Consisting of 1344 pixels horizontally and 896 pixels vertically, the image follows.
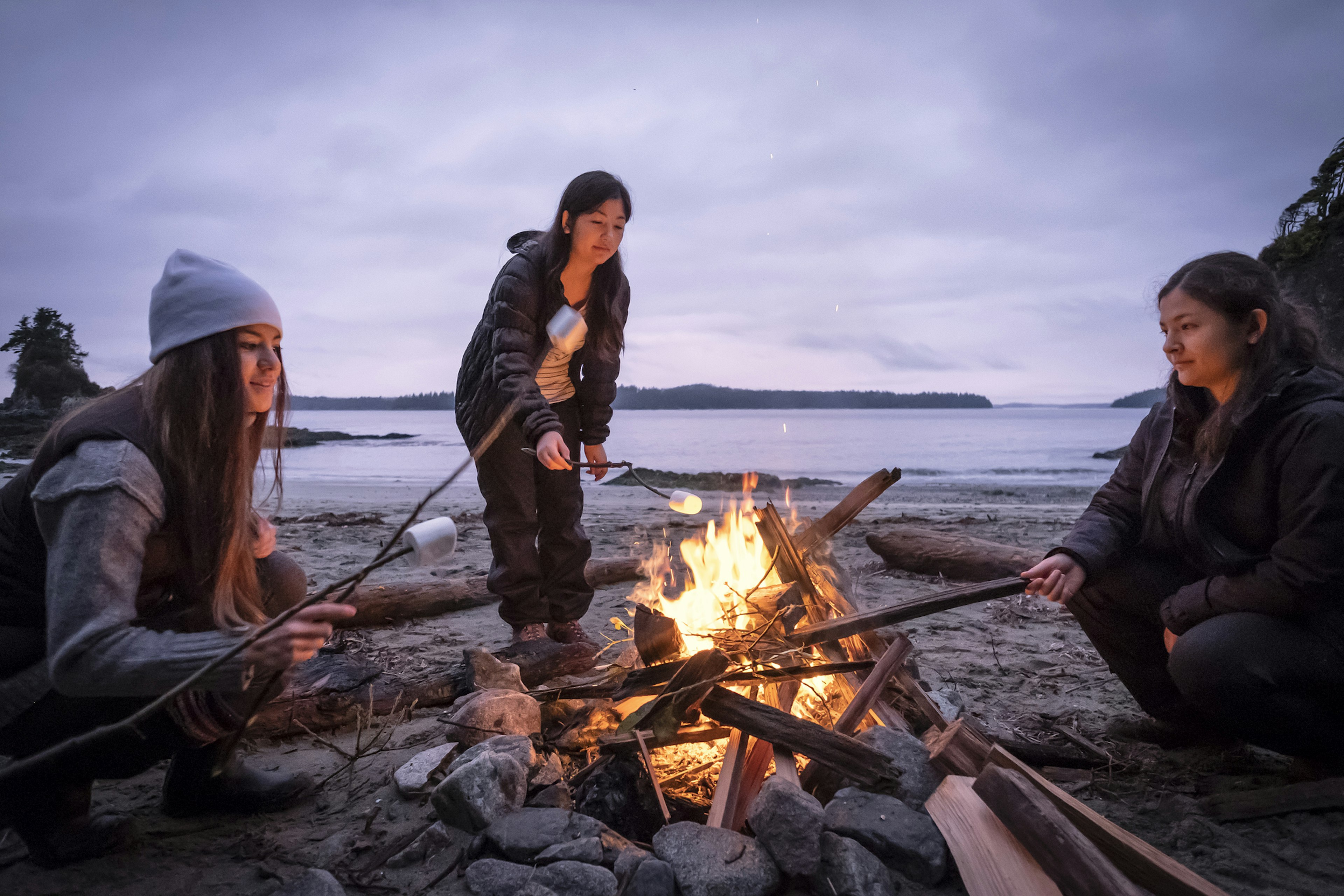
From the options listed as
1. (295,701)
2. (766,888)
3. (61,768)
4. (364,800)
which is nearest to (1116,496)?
(766,888)

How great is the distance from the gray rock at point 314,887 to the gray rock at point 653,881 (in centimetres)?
79

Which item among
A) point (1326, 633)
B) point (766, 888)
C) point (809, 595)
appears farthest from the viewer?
point (809, 595)

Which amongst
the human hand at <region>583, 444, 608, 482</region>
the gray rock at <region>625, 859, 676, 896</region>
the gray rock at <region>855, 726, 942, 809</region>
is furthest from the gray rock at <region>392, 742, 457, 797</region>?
the human hand at <region>583, 444, 608, 482</region>

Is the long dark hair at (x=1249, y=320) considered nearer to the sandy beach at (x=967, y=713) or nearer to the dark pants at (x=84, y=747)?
the sandy beach at (x=967, y=713)

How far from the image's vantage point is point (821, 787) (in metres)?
2.30

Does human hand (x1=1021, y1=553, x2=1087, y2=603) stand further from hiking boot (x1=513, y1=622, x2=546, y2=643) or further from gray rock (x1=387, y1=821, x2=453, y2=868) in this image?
hiking boot (x1=513, y1=622, x2=546, y2=643)

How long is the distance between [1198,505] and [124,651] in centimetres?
335

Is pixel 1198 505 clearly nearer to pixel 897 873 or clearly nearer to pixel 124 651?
pixel 897 873

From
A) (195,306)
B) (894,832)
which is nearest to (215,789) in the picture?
(195,306)

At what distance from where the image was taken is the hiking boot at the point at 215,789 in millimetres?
2324

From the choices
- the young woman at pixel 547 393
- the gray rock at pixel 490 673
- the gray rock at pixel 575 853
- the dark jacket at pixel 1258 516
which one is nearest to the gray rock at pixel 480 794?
the gray rock at pixel 575 853

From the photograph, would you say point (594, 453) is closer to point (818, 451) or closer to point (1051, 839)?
point (1051, 839)

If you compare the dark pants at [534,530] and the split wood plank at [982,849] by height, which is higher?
the dark pants at [534,530]

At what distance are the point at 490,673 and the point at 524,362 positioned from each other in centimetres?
152
